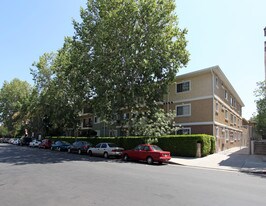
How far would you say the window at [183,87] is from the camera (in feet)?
102

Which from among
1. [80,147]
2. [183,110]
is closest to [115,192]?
[80,147]

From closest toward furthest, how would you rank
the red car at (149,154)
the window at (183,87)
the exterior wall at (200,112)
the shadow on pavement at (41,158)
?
the shadow on pavement at (41,158)
the red car at (149,154)
the exterior wall at (200,112)
the window at (183,87)

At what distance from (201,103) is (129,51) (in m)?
9.89

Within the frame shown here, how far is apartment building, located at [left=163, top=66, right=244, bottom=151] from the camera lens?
2853cm

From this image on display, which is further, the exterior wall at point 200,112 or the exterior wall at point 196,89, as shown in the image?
the exterior wall at point 196,89

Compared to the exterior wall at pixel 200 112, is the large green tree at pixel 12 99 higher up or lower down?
higher up

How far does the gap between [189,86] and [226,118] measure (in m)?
7.61

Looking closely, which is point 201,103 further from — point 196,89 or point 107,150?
point 107,150

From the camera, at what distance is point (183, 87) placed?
31531 millimetres

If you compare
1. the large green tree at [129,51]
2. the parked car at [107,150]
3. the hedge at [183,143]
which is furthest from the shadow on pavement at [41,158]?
the large green tree at [129,51]

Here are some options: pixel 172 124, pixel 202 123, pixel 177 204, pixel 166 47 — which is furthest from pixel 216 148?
pixel 177 204

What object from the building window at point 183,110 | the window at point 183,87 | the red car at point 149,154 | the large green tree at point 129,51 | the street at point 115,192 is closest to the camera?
the street at point 115,192

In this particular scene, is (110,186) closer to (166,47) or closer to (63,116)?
(166,47)

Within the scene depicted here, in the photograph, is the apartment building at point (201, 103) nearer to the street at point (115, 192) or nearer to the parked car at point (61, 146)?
the parked car at point (61, 146)
